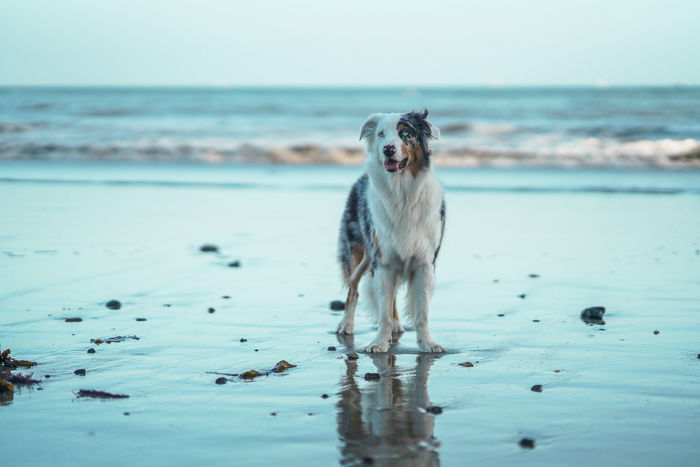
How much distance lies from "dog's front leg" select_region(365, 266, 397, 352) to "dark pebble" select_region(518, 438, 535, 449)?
2.06 metres

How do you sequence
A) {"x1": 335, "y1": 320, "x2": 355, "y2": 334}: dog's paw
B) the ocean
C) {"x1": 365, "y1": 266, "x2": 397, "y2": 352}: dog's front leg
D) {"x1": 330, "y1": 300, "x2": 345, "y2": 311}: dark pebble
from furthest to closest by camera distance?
1. the ocean
2. {"x1": 330, "y1": 300, "x2": 345, "y2": 311}: dark pebble
3. {"x1": 335, "y1": 320, "x2": 355, "y2": 334}: dog's paw
4. {"x1": 365, "y1": 266, "x2": 397, "y2": 352}: dog's front leg

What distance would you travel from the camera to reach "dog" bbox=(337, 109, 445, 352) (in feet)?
17.0

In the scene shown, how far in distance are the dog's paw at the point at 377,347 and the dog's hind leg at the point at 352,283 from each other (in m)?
0.56

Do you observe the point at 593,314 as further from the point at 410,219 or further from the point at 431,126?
the point at 431,126

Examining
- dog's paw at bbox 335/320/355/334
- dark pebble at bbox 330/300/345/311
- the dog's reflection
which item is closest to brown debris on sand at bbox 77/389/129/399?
the dog's reflection

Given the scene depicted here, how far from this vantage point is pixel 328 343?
5.48m

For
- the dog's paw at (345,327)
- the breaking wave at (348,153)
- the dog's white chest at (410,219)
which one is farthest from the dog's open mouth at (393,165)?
the breaking wave at (348,153)

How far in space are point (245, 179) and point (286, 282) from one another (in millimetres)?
9348

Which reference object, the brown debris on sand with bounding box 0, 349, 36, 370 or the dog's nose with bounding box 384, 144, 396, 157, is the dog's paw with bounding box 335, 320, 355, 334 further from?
the brown debris on sand with bounding box 0, 349, 36, 370

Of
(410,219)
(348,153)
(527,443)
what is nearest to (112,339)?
(410,219)

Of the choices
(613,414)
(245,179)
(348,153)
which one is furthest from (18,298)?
(348,153)

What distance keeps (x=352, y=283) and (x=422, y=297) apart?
3.11ft

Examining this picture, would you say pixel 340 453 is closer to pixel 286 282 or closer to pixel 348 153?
pixel 286 282

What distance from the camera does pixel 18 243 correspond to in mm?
9133
